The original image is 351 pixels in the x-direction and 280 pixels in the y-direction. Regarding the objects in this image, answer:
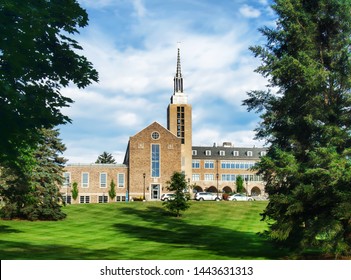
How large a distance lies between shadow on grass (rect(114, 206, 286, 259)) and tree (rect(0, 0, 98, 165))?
32.3 ft

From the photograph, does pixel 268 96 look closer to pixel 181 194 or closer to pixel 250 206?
pixel 181 194

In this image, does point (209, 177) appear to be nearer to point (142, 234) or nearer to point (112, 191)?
point (112, 191)

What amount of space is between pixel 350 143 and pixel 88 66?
12064 millimetres

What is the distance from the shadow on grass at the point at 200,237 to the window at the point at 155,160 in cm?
2149

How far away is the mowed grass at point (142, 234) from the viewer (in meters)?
24.1

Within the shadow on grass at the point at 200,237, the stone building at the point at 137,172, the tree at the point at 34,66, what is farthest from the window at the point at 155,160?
the tree at the point at 34,66

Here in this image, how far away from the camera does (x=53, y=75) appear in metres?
22.0

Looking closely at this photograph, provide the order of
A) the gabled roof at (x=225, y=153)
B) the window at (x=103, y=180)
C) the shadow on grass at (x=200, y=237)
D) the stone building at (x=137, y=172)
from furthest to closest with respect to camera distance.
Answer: the gabled roof at (x=225, y=153), the window at (x=103, y=180), the stone building at (x=137, y=172), the shadow on grass at (x=200, y=237)

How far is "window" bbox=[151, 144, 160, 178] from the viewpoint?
240 feet

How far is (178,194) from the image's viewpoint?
4988 cm

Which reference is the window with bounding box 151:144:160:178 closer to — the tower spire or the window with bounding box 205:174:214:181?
the tower spire

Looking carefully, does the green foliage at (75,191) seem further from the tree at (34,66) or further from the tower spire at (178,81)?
the tree at (34,66)

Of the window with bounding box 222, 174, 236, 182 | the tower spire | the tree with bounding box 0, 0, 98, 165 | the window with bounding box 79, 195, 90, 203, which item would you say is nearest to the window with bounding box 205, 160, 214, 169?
the window with bounding box 222, 174, 236, 182

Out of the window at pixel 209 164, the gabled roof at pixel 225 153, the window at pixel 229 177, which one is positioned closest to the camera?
the window at pixel 229 177
